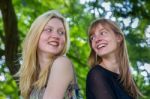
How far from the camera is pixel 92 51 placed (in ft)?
9.91

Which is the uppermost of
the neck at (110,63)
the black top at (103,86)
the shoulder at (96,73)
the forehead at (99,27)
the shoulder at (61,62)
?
the forehead at (99,27)

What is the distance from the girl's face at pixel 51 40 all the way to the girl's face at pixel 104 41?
0.24 m

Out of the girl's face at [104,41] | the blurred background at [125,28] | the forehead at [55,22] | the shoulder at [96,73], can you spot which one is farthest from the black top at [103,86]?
the blurred background at [125,28]

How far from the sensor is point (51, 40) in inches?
110

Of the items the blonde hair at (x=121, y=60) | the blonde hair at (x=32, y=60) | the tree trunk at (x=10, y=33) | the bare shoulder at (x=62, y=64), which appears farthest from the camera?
the tree trunk at (x=10, y=33)

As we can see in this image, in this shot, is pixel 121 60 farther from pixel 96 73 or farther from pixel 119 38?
pixel 96 73

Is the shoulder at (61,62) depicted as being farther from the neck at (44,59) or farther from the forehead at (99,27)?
the forehead at (99,27)

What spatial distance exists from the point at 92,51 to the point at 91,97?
15.1 inches

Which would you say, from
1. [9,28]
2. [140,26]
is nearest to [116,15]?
[140,26]

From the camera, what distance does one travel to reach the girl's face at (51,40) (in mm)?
2809

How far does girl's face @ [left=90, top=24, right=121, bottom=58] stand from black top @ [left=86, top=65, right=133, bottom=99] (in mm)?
128

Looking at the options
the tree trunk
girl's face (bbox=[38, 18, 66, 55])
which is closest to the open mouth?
girl's face (bbox=[38, 18, 66, 55])

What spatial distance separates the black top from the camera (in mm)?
2781

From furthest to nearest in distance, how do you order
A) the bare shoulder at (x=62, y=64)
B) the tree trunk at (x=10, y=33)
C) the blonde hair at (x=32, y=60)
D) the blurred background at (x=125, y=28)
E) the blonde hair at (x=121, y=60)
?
the tree trunk at (x=10, y=33)
the blurred background at (x=125, y=28)
the blonde hair at (x=121, y=60)
the blonde hair at (x=32, y=60)
the bare shoulder at (x=62, y=64)
